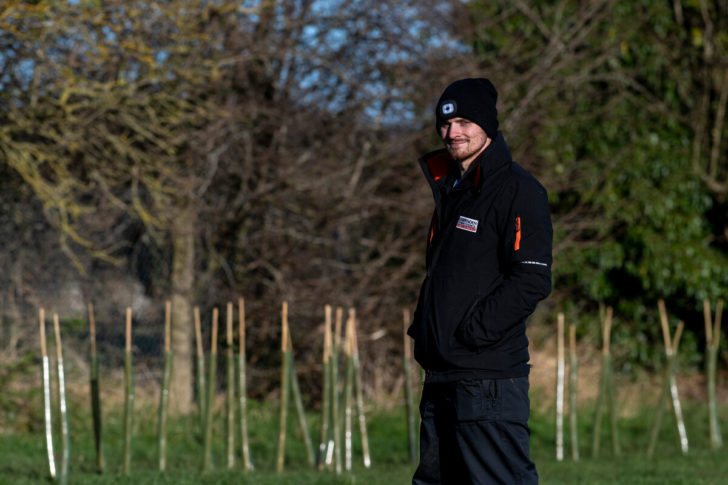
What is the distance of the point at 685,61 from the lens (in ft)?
44.1

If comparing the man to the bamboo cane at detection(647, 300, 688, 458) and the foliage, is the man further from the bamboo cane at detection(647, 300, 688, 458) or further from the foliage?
the foliage

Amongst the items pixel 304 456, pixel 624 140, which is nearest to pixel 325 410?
pixel 304 456

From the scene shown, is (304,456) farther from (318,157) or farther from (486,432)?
(486,432)

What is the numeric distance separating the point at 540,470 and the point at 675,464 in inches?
49.7

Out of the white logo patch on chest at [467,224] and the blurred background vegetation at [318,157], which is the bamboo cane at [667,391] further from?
the white logo patch on chest at [467,224]

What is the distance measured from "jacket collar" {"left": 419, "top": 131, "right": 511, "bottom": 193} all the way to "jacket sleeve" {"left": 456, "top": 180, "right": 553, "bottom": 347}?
0.15m

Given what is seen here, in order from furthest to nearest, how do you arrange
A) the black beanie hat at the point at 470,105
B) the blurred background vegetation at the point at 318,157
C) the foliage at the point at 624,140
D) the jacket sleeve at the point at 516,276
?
the foliage at the point at 624,140 < the blurred background vegetation at the point at 318,157 < the black beanie hat at the point at 470,105 < the jacket sleeve at the point at 516,276

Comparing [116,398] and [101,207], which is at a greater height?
[101,207]

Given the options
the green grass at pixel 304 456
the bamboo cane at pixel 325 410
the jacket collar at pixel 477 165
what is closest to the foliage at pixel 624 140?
the green grass at pixel 304 456

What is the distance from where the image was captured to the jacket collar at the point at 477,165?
353cm

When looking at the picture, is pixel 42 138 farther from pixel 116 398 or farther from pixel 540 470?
pixel 540 470

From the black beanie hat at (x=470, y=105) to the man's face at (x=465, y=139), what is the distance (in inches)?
0.8

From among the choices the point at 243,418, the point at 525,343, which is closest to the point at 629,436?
the point at 243,418

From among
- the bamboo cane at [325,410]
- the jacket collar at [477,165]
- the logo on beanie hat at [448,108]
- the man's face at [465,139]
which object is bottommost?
the bamboo cane at [325,410]
